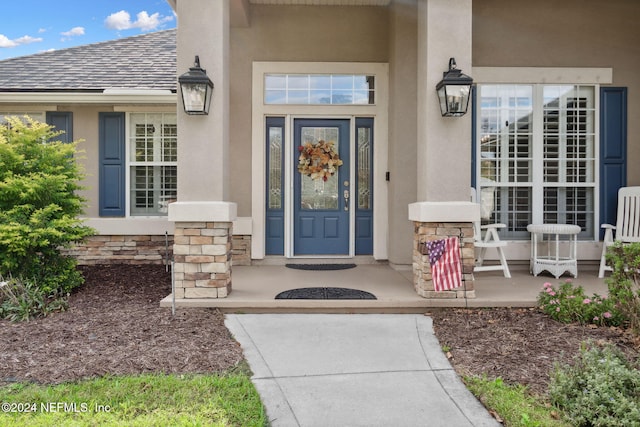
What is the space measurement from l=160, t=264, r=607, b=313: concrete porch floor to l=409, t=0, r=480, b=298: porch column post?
282 mm

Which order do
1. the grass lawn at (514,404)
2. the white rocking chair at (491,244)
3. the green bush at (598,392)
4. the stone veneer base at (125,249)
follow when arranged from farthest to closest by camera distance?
the stone veneer base at (125,249)
the white rocking chair at (491,244)
the grass lawn at (514,404)
the green bush at (598,392)

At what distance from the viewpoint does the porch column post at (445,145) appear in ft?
14.9

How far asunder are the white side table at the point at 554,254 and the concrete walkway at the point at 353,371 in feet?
8.35

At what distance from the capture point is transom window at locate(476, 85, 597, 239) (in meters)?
6.43

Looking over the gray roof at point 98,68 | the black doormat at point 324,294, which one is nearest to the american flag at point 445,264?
the black doormat at point 324,294

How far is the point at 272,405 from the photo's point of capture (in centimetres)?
276

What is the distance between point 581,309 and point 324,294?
2.37 metres

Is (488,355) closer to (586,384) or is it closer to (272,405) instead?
(586,384)

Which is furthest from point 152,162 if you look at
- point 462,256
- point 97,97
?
point 462,256

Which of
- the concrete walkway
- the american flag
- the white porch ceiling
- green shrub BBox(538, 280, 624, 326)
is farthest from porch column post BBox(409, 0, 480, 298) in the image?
the white porch ceiling

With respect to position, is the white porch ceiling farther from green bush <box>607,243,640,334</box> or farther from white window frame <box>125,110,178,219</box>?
green bush <box>607,243,640,334</box>

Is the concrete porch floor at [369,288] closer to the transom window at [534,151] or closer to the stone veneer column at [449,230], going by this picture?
the stone veneer column at [449,230]

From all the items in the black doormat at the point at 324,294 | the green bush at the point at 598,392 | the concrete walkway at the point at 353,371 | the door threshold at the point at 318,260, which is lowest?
the concrete walkway at the point at 353,371

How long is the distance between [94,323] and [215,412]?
2.07 meters
